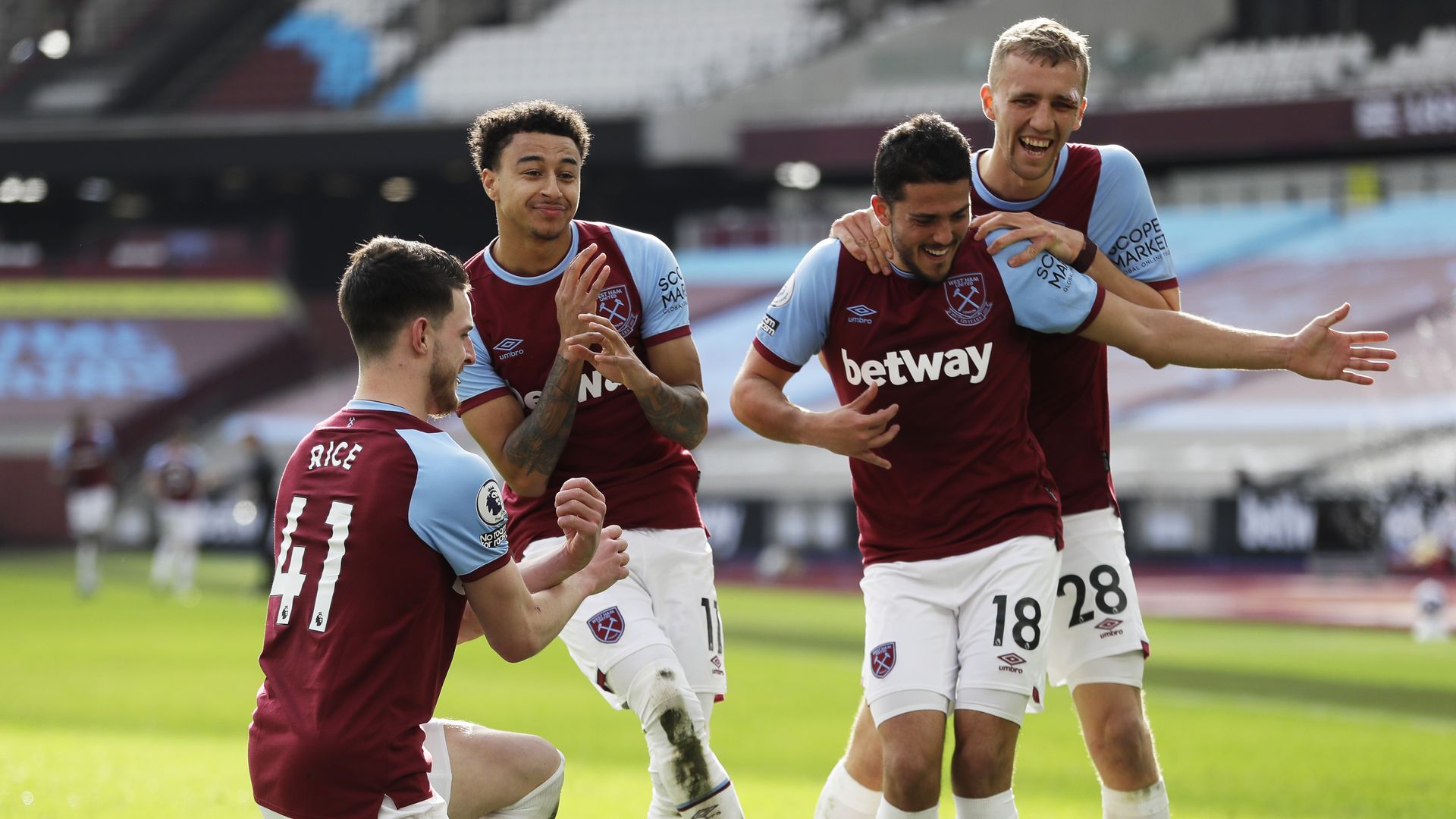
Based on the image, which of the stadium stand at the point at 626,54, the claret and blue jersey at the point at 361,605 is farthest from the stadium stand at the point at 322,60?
the claret and blue jersey at the point at 361,605

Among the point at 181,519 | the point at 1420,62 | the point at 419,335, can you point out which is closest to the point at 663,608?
the point at 419,335

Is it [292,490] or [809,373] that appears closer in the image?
[292,490]

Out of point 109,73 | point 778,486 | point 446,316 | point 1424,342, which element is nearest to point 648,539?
point 446,316

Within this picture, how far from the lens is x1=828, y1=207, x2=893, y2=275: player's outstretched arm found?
16.9 feet

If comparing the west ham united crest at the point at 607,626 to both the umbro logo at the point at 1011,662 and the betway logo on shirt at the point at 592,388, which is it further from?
the umbro logo at the point at 1011,662

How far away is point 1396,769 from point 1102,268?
→ 5164 millimetres

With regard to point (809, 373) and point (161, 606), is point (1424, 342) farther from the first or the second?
point (161, 606)

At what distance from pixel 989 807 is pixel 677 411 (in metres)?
1.63

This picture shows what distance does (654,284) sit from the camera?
19.0 ft

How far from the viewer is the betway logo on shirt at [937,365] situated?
5125 millimetres

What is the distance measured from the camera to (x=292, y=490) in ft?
13.6

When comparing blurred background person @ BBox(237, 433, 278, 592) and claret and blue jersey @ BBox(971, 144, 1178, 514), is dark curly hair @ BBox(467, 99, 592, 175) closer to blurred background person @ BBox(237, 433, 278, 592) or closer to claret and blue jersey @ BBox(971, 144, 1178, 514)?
claret and blue jersey @ BBox(971, 144, 1178, 514)

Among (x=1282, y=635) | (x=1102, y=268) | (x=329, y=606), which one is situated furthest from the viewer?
(x=1282, y=635)

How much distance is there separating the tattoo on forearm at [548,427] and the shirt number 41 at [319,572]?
1433mm
